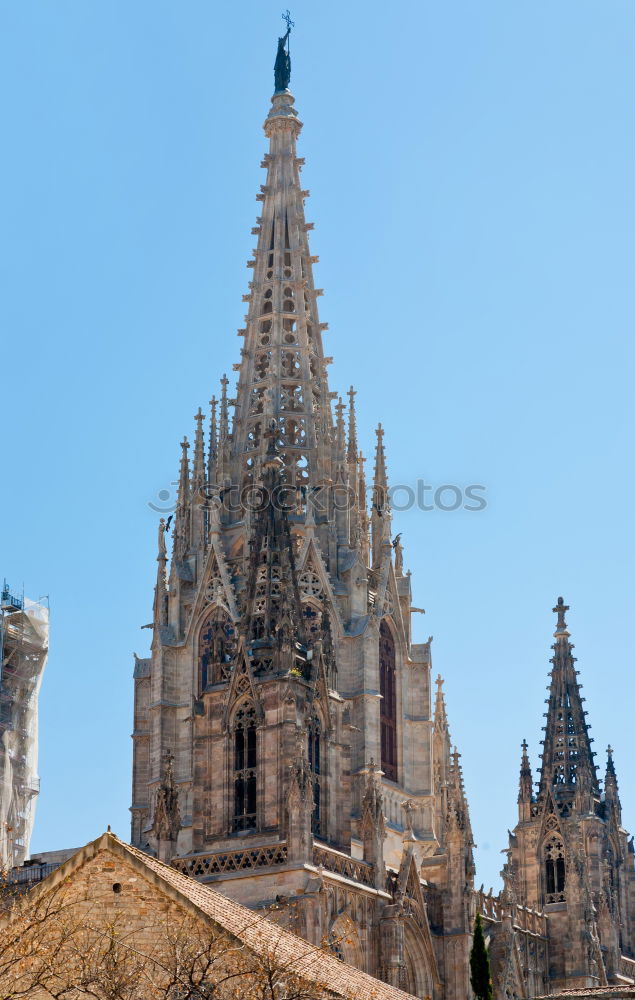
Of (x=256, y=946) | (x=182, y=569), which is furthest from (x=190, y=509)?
(x=256, y=946)

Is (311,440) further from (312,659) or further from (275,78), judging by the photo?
(312,659)

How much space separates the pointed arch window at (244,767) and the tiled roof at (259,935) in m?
17.3

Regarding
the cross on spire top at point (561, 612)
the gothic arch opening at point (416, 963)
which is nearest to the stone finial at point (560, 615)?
the cross on spire top at point (561, 612)

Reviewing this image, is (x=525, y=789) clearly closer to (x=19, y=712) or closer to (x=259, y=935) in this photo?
(x=19, y=712)

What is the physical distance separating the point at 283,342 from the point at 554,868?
81.3 ft

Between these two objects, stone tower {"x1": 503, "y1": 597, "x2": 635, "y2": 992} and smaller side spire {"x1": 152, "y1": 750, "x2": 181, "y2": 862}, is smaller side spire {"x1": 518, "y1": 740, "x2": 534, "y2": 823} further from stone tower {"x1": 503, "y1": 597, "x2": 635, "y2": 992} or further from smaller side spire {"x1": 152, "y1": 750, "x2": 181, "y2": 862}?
smaller side spire {"x1": 152, "y1": 750, "x2": 181, "y2": 862}

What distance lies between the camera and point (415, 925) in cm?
5597

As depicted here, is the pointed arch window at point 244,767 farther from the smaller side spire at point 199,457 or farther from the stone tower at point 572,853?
the smaller side spire at point 199,457

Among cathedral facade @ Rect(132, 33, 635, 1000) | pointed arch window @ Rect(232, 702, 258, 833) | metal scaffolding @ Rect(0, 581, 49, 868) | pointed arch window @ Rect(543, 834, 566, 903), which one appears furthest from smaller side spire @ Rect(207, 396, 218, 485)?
pointed arch window @ Rect(232, 702, 258, 833)

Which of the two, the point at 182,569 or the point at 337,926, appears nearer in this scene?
the point at 337,926

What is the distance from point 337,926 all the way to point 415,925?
527 centimetres

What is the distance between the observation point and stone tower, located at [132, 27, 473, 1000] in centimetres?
5188

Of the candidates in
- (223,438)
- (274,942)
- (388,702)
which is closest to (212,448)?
(223,438)

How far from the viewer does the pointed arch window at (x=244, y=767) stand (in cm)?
5219
